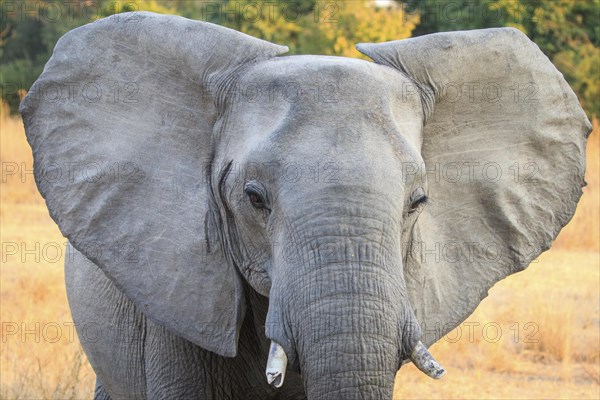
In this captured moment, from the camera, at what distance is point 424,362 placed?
3479mm

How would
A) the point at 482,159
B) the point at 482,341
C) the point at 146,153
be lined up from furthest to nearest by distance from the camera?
the point at 482,341
the point at 482,159
the point at 146,153

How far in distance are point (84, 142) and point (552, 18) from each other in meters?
17.2

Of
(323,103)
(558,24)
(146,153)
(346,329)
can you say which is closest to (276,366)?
(346,329)

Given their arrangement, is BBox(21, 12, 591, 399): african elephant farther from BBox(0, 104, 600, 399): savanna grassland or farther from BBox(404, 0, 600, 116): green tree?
BBox(404, 0, 600, 116): green tree

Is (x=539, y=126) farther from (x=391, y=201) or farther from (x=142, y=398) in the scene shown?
(x=142, y=398)

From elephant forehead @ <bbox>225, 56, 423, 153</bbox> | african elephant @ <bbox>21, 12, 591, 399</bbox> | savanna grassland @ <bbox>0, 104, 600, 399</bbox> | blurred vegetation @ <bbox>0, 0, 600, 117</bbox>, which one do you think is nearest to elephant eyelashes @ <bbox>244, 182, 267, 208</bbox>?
african elephant @ <bbox>21, 12, 591, 399</bbox>

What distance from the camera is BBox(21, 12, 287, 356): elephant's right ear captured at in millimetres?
4082

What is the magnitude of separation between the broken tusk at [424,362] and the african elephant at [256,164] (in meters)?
0.32

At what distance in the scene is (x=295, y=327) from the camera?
343cm

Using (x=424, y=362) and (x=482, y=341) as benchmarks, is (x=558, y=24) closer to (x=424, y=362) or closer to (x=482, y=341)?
(x=482, y=341)

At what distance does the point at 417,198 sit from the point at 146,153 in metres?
0.95

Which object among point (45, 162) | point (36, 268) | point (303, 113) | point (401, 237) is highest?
point (303, 113)

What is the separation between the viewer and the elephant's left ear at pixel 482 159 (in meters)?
4.14

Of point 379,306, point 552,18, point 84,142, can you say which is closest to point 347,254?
point 379,306
